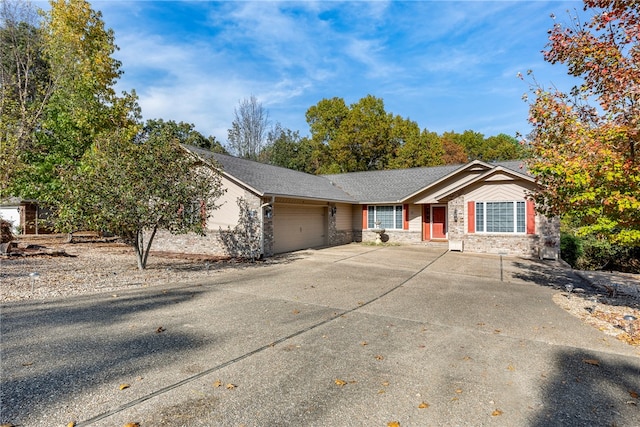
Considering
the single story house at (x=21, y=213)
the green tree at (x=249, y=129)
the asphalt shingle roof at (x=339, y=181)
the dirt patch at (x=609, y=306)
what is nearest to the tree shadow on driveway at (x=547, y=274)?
the dirt patch at (x=609, y=306)

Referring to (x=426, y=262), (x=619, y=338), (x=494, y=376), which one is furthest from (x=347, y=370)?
(x=426, y=262)

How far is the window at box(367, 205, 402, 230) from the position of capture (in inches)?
736

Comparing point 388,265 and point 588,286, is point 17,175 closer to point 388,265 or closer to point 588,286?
point 388,265

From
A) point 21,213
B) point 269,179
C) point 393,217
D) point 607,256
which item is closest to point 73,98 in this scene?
point 269,179

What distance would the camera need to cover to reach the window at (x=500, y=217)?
47.2ft

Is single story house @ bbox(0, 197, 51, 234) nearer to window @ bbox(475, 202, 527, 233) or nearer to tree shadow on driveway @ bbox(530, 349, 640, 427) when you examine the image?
window @ bbox(475, 202, 527, 233)

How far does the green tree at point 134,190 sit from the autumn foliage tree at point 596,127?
9015 mm

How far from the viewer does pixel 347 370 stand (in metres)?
3.90

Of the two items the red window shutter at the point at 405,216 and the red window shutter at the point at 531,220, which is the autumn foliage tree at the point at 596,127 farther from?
the red window shutter at the point at 405,216

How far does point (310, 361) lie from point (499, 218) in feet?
44.6

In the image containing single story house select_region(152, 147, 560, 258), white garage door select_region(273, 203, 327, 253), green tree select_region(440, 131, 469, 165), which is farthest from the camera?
green tree select_region(440, 131, 469, 165)

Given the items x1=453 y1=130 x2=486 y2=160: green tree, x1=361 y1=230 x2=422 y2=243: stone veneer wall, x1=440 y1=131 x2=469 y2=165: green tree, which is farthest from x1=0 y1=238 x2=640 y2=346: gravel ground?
x1=453 y1=130 x2=486 y2=160: green tree

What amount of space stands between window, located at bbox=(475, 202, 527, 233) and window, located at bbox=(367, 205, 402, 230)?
14.4 ft

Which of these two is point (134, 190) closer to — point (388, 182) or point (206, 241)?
point (206, 241)
